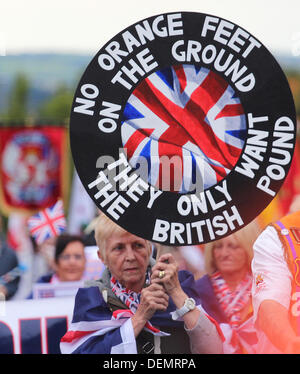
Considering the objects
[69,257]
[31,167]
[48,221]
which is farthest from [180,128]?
[69,257]

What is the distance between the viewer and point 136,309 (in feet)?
9.03

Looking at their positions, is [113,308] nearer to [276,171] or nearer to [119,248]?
[119,248]

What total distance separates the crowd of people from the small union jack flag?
794 millimetres

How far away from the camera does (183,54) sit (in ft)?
8.91

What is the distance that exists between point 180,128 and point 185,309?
29.6 inches

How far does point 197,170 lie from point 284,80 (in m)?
0.52

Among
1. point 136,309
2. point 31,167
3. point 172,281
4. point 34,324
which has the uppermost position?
point 31,167

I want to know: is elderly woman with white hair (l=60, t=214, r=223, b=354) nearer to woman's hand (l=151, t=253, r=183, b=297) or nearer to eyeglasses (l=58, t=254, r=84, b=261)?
woman's hand (l=151, t=253, r=183, b=297)

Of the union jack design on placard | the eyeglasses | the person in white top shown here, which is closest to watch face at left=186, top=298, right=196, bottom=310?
the person in white top

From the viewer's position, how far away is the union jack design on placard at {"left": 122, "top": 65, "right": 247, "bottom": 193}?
2.73 metres

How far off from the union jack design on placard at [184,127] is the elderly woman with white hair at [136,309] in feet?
A: 1.04

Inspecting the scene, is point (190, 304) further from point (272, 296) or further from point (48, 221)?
point (48, 221)

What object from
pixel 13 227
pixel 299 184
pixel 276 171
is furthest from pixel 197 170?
pixel 13 227

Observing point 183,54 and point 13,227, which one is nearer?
point 183,54
